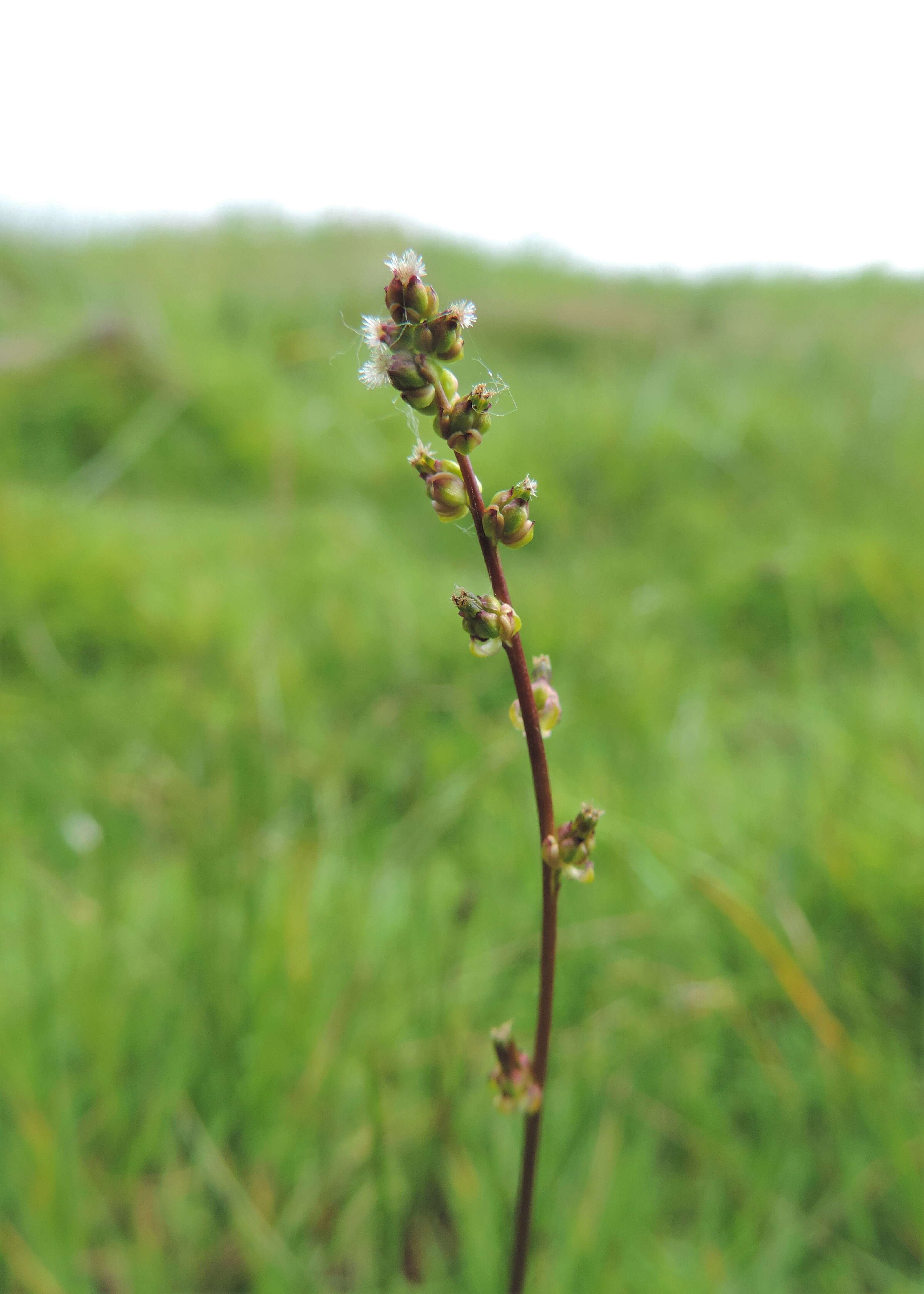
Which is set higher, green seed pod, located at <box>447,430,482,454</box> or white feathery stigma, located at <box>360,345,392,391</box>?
white feathery stigma, located at <box>360,345,392,391</box>

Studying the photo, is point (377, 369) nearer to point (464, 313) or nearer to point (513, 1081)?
point (464, 313)

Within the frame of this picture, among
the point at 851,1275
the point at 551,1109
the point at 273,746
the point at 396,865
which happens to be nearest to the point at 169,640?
the point at 273,746

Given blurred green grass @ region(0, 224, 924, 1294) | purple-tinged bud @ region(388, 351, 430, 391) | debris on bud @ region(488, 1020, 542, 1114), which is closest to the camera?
purple-tinged bud @ region(388, 351, 430, 391)

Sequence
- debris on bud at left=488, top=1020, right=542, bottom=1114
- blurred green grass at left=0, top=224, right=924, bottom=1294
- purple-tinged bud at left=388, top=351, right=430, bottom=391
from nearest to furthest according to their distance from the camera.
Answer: purple-tinged bud at left=388, top=351, right=430, bottom=391 → debris on bud at left=488, top=1020, right=542, bottom=1114 → blurred green grass at left=0, top=224, right=924, bottom=1294

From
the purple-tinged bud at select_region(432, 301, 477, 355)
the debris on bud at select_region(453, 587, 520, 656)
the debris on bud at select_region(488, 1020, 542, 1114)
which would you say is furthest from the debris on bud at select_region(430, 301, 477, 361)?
the debris on bud at select_region(488, 1020, 542, 1114)

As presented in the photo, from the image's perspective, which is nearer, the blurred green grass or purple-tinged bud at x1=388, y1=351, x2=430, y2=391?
purple-tinged bud at x1=388, y1=351, x2=430, y2=391

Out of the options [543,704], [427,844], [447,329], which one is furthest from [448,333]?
[427,844]

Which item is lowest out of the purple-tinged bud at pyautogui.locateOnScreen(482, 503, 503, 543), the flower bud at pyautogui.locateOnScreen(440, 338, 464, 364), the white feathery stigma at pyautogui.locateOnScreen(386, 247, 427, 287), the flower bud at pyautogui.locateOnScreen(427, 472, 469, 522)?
the purple-tinged bud at pyautogui.locateOnScreen(482, 503, 503, 543)

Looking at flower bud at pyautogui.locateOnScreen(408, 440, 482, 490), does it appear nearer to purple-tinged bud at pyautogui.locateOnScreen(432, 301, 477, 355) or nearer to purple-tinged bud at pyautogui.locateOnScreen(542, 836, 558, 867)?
purple-tinged bud at pyautogui.locateOnScreen(432, 301, 477, 355)

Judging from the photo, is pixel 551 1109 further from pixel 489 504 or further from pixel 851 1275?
pixel 489 504
